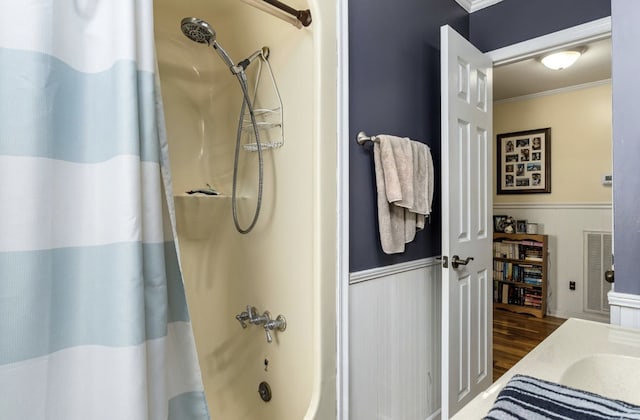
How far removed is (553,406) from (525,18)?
2.26 m

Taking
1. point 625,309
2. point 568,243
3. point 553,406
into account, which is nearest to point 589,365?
point 553,406

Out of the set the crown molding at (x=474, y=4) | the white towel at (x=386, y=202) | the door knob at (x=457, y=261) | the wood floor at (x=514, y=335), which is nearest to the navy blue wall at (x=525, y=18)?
the crown molding at (x=474, y=4)

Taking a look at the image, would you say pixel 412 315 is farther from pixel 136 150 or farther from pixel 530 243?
pixel 530 243

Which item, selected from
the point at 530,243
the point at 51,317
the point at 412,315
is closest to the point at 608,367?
the point at 412,315

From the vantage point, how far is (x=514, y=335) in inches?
133

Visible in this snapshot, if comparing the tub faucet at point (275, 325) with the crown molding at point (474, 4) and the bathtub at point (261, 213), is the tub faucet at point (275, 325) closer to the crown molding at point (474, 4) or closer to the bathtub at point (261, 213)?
the bathtub at point (261, 213)

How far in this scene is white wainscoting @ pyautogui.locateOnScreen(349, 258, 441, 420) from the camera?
155 centimetres

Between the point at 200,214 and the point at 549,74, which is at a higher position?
the point at 549,74

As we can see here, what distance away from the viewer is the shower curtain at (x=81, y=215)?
0.69 meters

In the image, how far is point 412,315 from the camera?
185 centimetres

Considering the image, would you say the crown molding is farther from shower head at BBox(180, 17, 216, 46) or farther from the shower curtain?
the shower curtain

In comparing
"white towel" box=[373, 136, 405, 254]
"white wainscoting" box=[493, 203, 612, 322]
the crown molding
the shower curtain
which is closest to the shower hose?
"white towel" box=[373, 136, 405, 254]

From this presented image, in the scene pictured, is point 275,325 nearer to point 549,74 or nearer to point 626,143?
point 626,143

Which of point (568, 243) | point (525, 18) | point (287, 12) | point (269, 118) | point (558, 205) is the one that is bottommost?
point (568, 243)
